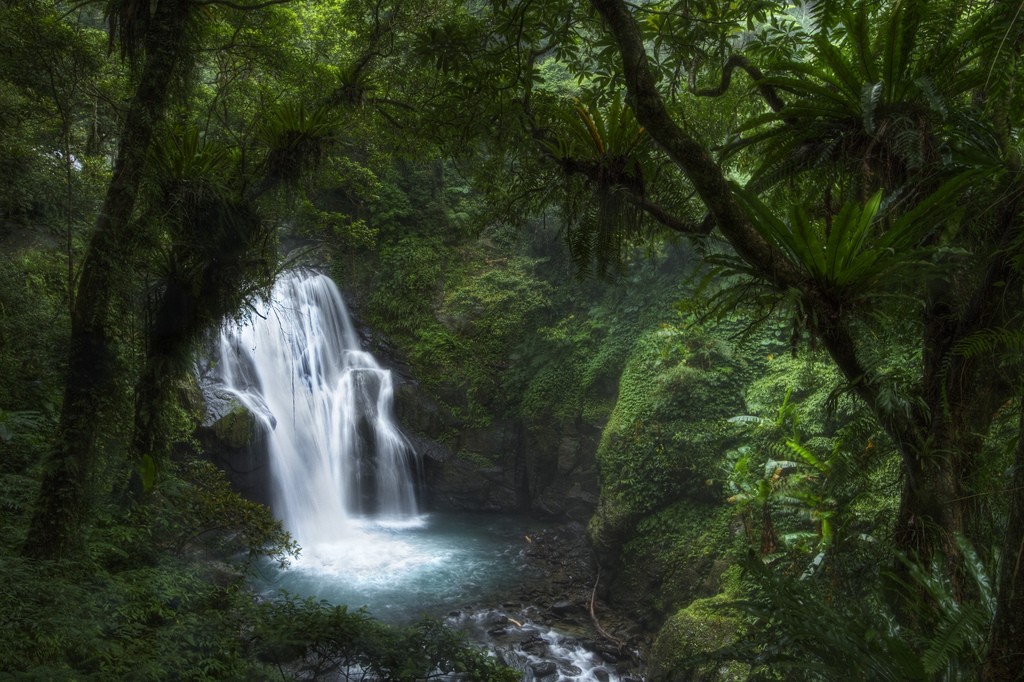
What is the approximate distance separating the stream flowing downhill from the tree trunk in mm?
6123

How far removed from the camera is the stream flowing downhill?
27.1 feet

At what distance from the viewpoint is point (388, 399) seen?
12633 mm

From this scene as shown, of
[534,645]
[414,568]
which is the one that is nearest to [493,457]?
[414,568]

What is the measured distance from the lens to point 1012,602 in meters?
1.79

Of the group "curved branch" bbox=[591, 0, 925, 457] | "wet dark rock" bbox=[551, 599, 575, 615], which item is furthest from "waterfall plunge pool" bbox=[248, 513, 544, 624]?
"curved branch" bbox=[591, 0, 925, 457]

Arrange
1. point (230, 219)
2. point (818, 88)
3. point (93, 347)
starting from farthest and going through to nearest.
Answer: point (230, 219), point (93, 347), point (818, 88)

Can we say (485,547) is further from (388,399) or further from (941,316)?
(941,316)

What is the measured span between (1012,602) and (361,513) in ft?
36.5

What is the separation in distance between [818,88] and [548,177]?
4.05ft

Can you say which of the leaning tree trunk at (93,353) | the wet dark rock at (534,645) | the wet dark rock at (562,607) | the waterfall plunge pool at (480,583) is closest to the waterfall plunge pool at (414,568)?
the waterfall plunge pool at (480,583)

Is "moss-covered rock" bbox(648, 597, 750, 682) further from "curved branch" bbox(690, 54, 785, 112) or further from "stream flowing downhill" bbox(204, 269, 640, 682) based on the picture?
"curved branch" bbox(690, 54, 785, 112)

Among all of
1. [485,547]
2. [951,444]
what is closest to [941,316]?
[951,444]

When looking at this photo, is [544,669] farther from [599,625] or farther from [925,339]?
[925,339]

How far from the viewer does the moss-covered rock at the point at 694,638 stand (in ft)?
20.0
